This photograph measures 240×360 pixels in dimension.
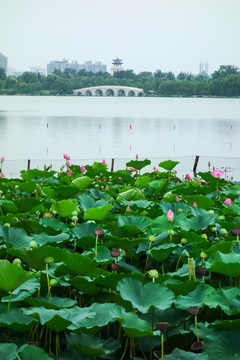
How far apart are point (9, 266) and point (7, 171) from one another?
215 inches

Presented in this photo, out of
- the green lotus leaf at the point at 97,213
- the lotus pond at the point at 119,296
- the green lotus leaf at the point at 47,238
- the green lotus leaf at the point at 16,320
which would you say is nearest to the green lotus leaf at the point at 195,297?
the lotus pond at the point at 119,296

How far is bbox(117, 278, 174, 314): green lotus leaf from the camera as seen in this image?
137 centimetres

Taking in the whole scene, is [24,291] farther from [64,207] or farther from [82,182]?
[82,182]

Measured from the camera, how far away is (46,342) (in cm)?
142

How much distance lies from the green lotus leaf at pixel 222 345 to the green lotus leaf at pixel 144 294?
0.43ft

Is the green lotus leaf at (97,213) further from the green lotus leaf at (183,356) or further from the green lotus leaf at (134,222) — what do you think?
the green lotus leaf at (183,356)

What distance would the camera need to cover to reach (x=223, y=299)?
1.40 m

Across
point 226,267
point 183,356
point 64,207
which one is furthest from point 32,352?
point 64,207

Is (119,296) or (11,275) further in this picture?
(119,296)

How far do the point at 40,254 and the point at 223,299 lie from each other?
531 millimetres

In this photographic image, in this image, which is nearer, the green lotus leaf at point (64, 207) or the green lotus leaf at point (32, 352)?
the green lotus leaf at point (32, 352)

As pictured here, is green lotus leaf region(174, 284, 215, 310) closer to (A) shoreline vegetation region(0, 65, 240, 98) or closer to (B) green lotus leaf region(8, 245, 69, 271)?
(B) green lotus leaf region(8, 245, 69, 271)

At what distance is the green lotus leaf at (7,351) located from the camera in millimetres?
1166

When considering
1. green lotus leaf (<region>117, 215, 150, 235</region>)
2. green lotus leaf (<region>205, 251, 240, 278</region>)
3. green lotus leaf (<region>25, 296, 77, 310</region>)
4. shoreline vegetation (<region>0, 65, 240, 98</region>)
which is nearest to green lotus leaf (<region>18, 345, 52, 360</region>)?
green lotus leaf (<region>25, 296, 77, 310</region>)
